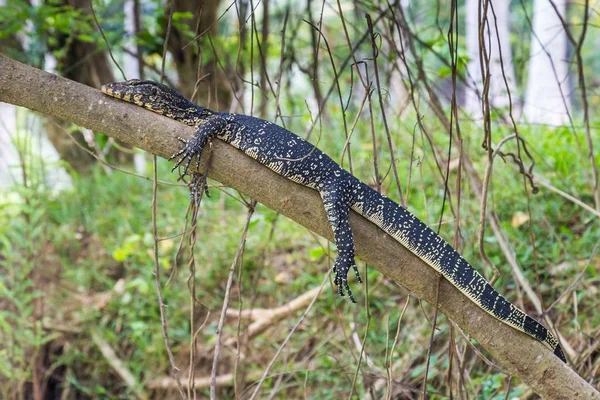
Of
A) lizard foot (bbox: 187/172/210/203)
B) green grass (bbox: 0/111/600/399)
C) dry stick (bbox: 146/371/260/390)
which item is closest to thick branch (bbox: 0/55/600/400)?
lizard foot (bbox: 187/172/210/203)

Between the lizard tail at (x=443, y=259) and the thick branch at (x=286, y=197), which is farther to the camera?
the lizard tail at (x=443, y=259)

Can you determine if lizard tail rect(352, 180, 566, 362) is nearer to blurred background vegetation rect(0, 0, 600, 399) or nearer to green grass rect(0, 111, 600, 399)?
blurred background vegetation rect(0, 0, 600, 399)

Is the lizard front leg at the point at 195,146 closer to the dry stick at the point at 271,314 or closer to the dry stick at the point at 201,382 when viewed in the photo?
the dry stick at the point at 271,314

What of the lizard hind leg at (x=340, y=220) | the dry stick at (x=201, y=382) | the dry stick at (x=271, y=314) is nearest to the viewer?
the lizard hind leg at (x=340, y=220)

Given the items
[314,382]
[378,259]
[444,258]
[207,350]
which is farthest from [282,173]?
[207,350]

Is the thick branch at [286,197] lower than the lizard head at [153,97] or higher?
lower

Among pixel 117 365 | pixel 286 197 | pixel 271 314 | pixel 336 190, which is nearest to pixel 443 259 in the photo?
pixel 336 190

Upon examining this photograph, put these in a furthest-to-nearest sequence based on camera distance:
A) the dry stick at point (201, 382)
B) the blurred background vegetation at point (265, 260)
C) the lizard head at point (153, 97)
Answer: the dry stick at point (201, 382), the blurred background vegetation at point (265, 260), the lizard head at point (153, 97)

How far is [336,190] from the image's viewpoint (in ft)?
10.1

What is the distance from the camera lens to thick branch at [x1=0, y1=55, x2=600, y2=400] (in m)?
2.68

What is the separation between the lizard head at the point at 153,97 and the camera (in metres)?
3.08

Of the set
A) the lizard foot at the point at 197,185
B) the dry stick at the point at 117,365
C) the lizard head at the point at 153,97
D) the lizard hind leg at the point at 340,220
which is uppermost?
the lizard head at the point at 153,97

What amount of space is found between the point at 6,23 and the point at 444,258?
5.04 m

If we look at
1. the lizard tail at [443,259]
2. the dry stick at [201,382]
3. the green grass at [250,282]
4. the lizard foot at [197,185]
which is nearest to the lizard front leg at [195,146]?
the lizard foot at [197,185]
